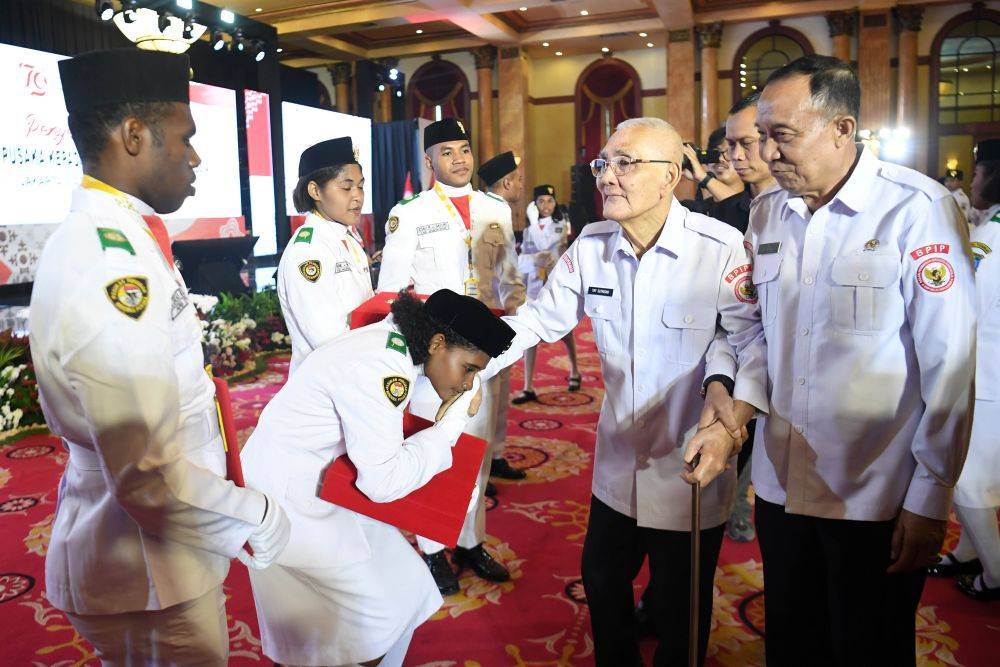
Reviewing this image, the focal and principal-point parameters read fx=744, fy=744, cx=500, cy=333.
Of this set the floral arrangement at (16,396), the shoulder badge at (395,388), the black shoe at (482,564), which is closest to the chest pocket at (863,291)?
the shoulder badge at (395,388)

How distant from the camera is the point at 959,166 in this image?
12.4 metres

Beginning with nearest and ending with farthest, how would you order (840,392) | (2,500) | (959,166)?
(840,392) → (2,500) → (959,166)

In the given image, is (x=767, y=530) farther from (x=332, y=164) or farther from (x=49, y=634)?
(x=49, y=634)

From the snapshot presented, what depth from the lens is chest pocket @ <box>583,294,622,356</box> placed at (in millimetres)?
1934

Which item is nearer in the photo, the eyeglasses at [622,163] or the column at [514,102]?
the eyeglasses at [622,163]

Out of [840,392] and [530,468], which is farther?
[530,468]

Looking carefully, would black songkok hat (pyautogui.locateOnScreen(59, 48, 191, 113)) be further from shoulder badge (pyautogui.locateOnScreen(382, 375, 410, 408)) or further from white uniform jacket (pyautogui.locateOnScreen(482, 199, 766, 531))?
white uniform jacket (pyautogui.locateOnScreen(482, 199, 766, 531))

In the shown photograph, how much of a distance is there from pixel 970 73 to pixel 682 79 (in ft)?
15.2

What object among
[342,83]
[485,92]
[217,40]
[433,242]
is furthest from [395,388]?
[342,83]

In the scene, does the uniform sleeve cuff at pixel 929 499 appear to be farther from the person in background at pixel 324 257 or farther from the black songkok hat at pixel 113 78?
the person in background at pixel 324 257

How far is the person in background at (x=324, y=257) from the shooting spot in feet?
8.36

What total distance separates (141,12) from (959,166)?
1227 centimetres

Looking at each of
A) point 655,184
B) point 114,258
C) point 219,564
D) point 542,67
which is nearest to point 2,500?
point 219,564

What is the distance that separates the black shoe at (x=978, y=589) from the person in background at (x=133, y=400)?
249cm
